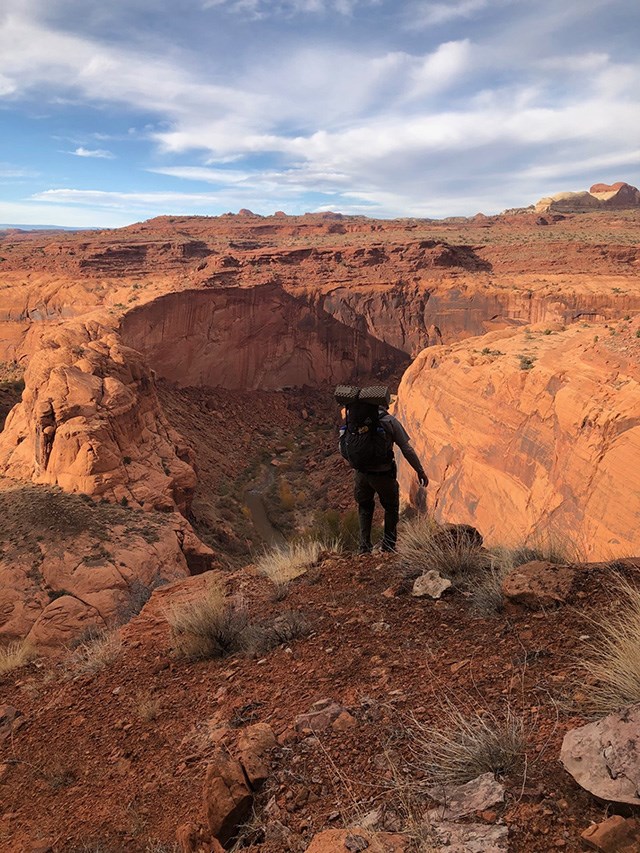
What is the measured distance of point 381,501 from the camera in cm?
653

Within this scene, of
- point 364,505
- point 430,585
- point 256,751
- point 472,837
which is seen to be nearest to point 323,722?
point 256,751

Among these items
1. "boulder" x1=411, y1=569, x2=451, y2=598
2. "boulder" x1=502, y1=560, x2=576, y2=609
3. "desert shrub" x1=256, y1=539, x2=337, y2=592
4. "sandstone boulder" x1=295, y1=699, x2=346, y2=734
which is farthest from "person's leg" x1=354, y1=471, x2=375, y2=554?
"sandstone boulder" x1=295, y1=699, x2=346, y2=734

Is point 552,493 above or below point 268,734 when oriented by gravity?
below

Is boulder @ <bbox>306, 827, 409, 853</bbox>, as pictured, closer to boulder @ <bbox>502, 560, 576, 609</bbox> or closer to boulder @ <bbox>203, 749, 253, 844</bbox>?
boulder @ <bbox>203, 749, 253, 844</bbox>

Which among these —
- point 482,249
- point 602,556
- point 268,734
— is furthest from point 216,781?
point 482,249

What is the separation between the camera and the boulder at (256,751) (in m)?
2.87

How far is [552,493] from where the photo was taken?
10656 millimetres

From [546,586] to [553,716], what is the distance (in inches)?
57.3

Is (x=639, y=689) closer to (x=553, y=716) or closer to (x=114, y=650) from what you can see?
(x=553, y=716)

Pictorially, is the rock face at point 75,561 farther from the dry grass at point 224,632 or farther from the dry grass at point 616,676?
the dry grass at point 616,676

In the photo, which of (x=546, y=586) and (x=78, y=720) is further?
(x=78, y=720)

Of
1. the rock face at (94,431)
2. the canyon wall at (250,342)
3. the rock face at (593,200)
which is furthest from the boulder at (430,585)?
the rock face at (593,200)

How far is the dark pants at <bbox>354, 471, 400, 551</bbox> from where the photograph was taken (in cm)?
643

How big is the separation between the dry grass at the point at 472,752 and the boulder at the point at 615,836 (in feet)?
1.57
